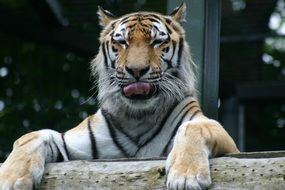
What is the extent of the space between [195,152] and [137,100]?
2.36 feet

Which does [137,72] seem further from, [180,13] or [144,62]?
[180,13]

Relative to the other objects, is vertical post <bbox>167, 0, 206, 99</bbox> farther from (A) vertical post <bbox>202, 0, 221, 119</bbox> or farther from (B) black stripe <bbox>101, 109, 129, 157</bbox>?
(B) black stripe <bbox>101, 109, 129, 157</bbox>

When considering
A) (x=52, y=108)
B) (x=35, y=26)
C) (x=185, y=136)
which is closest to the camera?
(x=185, y=136)

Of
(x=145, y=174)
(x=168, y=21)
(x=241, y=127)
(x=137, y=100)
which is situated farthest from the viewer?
(x=241, y=127)

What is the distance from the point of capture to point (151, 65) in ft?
12.5

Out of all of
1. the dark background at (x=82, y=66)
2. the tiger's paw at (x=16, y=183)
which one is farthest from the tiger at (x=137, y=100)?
the dark background at (x=82, y=66)

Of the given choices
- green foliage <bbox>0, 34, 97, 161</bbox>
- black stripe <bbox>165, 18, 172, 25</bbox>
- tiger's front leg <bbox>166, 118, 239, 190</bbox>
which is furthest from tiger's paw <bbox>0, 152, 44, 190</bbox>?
green foliage <bbox>0, 34, 97, 161</bbox>

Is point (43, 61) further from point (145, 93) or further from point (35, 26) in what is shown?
point (145, 93)

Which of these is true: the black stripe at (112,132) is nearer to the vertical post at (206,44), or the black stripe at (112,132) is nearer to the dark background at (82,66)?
the vertical post at (206,44)

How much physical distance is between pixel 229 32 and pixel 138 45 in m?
3.09

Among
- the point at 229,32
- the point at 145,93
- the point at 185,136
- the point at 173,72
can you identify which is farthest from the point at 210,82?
the point at 229,32

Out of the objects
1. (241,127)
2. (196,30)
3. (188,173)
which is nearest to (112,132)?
(196,30)

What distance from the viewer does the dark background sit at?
6613 mm

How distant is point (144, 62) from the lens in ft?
12.3
